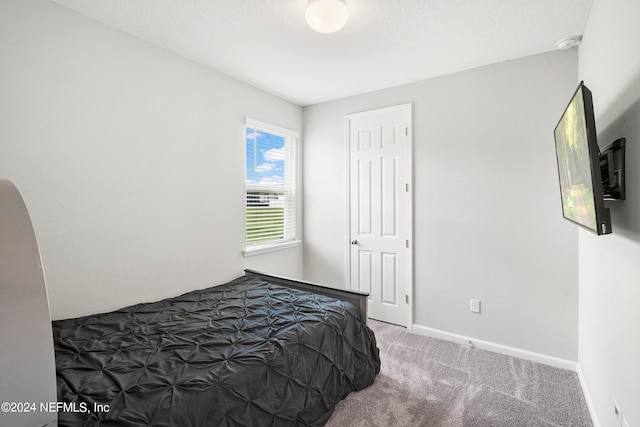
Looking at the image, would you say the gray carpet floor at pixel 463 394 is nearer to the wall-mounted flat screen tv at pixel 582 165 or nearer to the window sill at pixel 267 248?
the wall-mounted flat screen tv at pixel 582 165

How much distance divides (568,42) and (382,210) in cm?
202

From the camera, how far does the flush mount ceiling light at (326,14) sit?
1.82m

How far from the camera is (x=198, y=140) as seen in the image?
275 centimetres

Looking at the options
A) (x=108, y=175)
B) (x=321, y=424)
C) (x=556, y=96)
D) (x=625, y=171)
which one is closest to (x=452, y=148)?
(x=556, y=96)

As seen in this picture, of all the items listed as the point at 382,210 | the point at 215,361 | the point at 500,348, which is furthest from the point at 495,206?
the point at 215,361

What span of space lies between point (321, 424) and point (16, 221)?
178 cm

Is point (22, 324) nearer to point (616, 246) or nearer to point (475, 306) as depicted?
point (616, 246)

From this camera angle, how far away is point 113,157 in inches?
86.0

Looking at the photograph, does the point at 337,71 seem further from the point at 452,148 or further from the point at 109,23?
the point at 109,23

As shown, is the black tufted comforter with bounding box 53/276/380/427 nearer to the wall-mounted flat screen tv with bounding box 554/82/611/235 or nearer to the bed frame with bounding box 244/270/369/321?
the bed frame with bounding box 244/270/369/321

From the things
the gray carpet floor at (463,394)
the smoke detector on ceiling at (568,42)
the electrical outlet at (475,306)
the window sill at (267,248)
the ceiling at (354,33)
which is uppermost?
the ceiling at (354,33)

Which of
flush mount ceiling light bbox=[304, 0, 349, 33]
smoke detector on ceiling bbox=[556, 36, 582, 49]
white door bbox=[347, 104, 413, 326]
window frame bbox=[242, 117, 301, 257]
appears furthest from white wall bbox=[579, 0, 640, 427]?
window frame bbox=[242, 117, 301, 257]

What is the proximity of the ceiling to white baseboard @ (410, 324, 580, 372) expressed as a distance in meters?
2.50

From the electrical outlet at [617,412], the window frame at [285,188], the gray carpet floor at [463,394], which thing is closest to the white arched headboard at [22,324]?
the gray carpet floor at [463,394]
